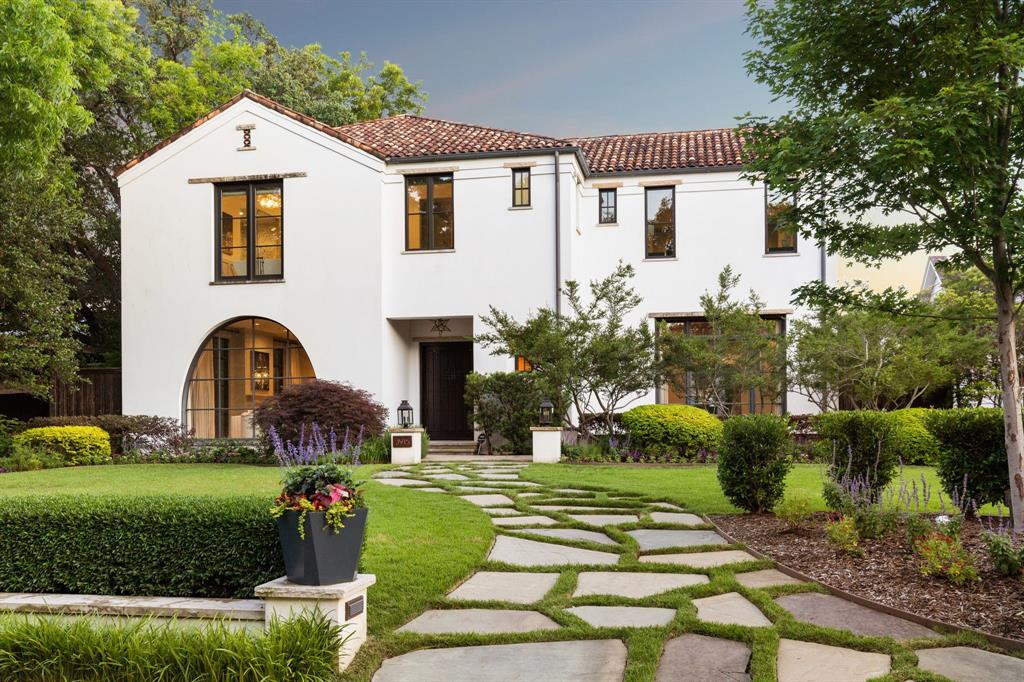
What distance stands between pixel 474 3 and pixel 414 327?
25.0 feet

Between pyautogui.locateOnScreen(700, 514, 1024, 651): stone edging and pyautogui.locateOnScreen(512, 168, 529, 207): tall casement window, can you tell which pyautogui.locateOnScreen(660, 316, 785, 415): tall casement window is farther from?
pyautogui.locateOnScreen(700, 514, 1024, 651): stone edging

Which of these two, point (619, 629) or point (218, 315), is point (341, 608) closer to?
point (619, 629)

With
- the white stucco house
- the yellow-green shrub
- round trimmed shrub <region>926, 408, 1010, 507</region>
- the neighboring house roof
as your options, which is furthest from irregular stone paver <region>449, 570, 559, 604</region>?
the yellow-green shrub

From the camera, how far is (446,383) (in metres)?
17.9

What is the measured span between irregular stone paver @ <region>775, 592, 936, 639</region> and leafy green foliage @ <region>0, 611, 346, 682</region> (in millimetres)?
2792

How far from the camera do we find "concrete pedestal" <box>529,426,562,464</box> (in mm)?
13898

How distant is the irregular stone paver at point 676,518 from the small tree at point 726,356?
6.76 m

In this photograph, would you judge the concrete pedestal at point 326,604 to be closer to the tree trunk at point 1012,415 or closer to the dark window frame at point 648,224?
the tree trunk at point 1012,415

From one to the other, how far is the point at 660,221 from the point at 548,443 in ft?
22.0

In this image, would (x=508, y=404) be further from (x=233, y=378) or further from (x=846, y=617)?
(x=846, y=617)

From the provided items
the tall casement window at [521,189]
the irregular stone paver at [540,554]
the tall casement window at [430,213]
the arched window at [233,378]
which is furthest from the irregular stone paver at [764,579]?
the arched window at [233,378]

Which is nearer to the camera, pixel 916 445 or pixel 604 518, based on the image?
pixel 604 518

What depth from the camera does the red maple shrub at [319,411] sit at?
14.2 m

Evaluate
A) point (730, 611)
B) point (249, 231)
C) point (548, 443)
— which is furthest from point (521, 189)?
point (730, 611)
